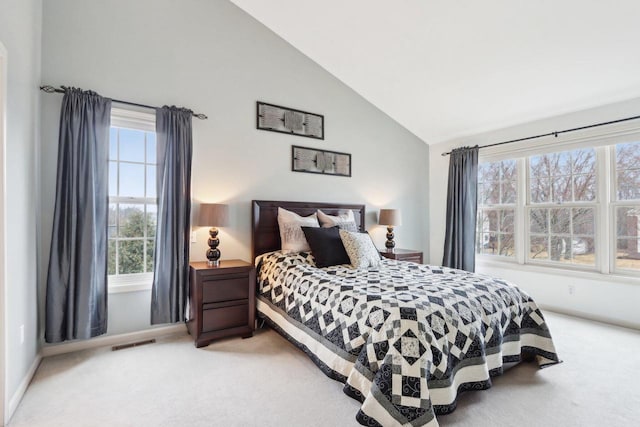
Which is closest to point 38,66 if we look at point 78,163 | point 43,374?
point 78,163

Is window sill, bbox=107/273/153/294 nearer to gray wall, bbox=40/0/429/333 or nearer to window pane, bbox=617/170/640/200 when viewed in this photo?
gray wall, bbox=40/0/429/333

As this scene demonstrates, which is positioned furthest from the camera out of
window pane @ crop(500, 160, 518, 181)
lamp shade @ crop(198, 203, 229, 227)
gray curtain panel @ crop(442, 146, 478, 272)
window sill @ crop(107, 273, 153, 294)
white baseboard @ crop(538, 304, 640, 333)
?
gray curtain panel @ crop(442, 146, 478, 272)

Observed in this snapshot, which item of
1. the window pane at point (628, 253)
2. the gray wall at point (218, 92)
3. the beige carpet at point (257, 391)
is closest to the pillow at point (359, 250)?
the beige carpet at point (257, 391)

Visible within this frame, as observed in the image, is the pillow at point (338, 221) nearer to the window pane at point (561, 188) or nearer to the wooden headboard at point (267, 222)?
the wooden headboard at point (267, 222)

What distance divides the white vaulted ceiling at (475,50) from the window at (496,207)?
611 mm

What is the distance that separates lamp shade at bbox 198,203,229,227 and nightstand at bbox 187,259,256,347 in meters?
0.40

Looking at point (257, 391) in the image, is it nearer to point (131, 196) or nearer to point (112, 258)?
point (112, 258)

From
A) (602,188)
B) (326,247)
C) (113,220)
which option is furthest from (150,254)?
(602,188)

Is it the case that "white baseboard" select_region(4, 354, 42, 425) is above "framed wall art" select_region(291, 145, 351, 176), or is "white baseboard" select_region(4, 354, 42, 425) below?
below

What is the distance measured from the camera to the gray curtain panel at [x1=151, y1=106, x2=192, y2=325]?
9.37 ft

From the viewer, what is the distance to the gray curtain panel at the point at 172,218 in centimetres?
286

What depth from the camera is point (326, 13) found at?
3.22 m

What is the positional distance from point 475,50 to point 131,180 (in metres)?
3.62

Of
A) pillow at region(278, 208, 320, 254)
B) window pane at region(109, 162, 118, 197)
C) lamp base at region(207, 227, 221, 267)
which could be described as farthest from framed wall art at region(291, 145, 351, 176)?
window pane at region(109, 162, 118, 197)
